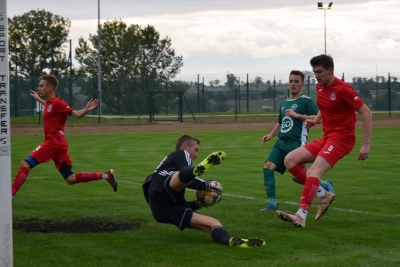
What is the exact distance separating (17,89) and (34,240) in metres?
37.7

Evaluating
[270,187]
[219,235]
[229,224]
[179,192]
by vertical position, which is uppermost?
[179,192]

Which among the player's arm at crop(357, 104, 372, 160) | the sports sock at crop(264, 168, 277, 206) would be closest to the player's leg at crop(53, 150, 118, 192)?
the sports sock at crop(264, 168, 277, 206)

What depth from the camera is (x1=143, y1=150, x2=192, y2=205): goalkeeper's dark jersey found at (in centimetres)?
780

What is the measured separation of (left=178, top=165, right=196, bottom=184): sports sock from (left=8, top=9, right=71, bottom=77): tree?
5278 centimetres

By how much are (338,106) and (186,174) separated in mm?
2362

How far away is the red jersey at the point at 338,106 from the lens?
27.8ft

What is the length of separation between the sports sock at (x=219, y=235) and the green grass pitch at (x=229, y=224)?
74 mm

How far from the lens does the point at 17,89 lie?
4419 cm

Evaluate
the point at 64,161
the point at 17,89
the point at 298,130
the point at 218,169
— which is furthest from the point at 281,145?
the point at 17,89

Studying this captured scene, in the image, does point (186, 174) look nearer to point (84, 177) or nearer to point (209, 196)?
point (209, 196)

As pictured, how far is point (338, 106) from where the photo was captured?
862cm

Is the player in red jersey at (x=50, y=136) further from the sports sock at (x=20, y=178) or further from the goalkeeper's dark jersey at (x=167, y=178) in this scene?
the goalkeeper's dark jersey at (x=167, y=178)

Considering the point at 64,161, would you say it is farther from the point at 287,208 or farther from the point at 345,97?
the point at 345,97

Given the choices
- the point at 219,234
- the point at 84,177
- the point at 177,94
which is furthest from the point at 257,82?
the point at 219,234
